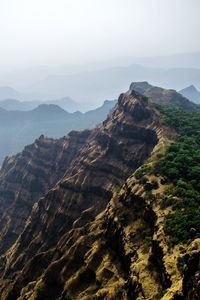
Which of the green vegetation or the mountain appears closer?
the mountain

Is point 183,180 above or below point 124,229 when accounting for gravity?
above

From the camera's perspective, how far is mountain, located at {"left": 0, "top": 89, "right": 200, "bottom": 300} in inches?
2803

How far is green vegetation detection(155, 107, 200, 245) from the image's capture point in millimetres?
75106

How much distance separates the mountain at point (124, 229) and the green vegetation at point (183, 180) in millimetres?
187

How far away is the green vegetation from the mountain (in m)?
0.19

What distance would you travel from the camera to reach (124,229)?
89688mm

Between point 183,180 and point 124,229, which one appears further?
point 183,180

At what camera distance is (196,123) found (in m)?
169

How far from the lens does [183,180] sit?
326 ft

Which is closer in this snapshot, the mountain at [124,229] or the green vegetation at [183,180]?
the mountain at [124,229]

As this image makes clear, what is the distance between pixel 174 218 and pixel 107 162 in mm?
84920

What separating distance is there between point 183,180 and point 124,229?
18.5 m

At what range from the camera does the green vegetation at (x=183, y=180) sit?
75106mm

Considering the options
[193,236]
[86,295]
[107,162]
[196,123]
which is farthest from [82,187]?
[193,236]
